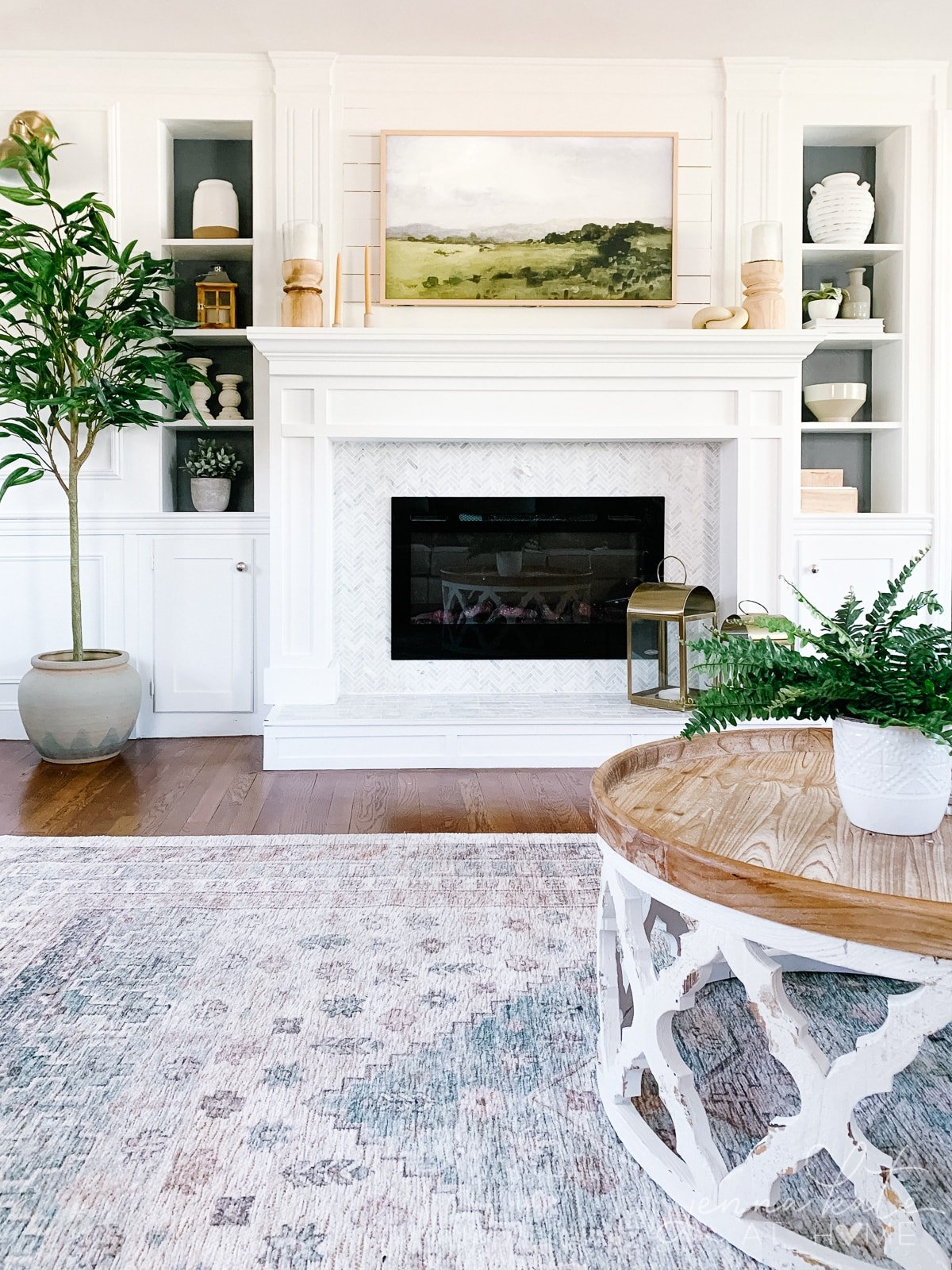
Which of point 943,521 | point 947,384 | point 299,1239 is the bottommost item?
point 299,1239

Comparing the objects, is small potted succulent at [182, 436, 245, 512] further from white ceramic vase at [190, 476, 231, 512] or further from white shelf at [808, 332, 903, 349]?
white shelf at [808, 332, 903, 349]

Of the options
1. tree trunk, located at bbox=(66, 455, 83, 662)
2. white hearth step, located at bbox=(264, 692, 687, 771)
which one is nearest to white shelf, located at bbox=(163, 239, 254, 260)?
tree trunk, located at bbox=(66, 455, 83, 662)

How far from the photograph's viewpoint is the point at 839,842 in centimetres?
125

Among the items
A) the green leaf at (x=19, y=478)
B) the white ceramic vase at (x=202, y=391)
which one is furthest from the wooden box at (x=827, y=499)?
the green leaf at (x=19, y=478)

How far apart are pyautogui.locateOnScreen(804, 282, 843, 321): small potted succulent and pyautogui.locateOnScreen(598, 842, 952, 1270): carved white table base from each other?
3281mm

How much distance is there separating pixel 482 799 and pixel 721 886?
79.3 inches

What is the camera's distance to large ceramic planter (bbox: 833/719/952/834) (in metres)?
1.23

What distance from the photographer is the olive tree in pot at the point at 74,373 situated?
339cm

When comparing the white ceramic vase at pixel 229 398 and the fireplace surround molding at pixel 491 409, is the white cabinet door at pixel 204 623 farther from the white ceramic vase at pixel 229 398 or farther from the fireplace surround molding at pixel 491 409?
the white ceramic vase at pixel 229 398

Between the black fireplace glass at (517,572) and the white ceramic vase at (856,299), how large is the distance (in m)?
1.14

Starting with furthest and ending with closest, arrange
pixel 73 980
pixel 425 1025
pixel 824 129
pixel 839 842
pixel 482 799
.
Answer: pixel 824 129 → pixel 482 799 → pixel 73 980 → pixel 425 1025 → pixel 839 842

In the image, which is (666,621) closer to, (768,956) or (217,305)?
(217,305)

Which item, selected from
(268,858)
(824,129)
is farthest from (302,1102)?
(824,129)

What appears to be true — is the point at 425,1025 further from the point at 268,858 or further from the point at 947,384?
→ the point at 947,384
